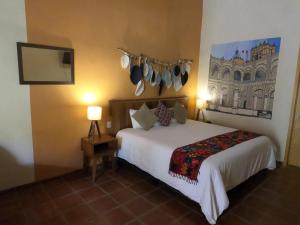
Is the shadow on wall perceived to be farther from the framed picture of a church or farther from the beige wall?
the framed picture of a church

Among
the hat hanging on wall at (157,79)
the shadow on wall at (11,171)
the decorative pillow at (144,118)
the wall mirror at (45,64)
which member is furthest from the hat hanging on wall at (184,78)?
the shadow on wall at (11,171)

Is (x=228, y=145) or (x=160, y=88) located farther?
(x=160, y=88)

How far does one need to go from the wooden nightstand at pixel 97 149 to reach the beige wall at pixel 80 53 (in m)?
0.15

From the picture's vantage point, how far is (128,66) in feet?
11.9

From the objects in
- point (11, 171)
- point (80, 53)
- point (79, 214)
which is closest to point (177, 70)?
point (80, 53)

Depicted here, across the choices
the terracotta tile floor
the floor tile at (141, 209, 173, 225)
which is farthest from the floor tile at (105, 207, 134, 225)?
the floor tile at (141, 209, 173, 225)

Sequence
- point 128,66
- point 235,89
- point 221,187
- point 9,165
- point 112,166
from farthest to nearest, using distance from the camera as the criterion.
Answer: 1. point 235,89
2. point 128,66
3. point 112,166
4. point 9,165
5. point 221,187

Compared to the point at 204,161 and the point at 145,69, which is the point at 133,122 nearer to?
the point at 145,69

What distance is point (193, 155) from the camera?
7.73 feet

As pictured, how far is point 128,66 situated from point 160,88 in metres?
0.92

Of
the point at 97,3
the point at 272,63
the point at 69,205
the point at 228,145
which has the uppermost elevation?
the point at 97,3

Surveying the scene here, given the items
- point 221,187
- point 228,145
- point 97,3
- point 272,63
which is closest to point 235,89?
point 272,63

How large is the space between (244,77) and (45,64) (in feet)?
11.5

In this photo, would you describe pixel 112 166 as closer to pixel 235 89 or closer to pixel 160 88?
pixel 160 88
